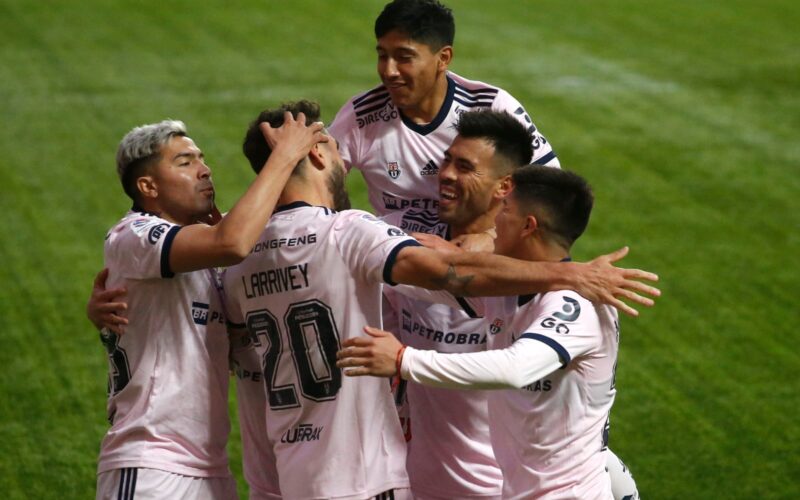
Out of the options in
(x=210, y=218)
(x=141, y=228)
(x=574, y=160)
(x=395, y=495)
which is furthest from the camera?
(x=574, y=160)

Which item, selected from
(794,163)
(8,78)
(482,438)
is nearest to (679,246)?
(794,163)

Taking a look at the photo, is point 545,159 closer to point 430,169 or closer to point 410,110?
point 430,169

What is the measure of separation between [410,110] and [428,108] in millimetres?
82

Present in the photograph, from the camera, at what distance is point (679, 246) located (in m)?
9.74

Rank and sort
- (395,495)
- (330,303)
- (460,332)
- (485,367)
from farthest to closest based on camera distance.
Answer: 1. (460,332)
2. (395,495)
3. (330,303)
4. (485,367)

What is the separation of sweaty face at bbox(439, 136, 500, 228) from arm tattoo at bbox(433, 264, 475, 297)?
3.19 feet

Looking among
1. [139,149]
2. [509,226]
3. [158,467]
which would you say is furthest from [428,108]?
[158,467]

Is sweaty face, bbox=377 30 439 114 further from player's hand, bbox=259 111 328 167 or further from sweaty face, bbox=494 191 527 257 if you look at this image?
sweaty face, bbox=494 191 527 257

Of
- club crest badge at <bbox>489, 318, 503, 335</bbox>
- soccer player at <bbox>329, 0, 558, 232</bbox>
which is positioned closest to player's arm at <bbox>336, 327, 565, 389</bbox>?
club crest badge at <bbox>489, 318, 503, 335</bbox>

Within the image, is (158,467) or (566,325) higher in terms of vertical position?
(566,325)

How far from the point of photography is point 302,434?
4.45 metres

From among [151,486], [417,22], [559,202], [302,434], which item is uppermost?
[417,22]

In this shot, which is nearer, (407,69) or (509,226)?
(509,226)

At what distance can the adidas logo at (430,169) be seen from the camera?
5.67 meters
